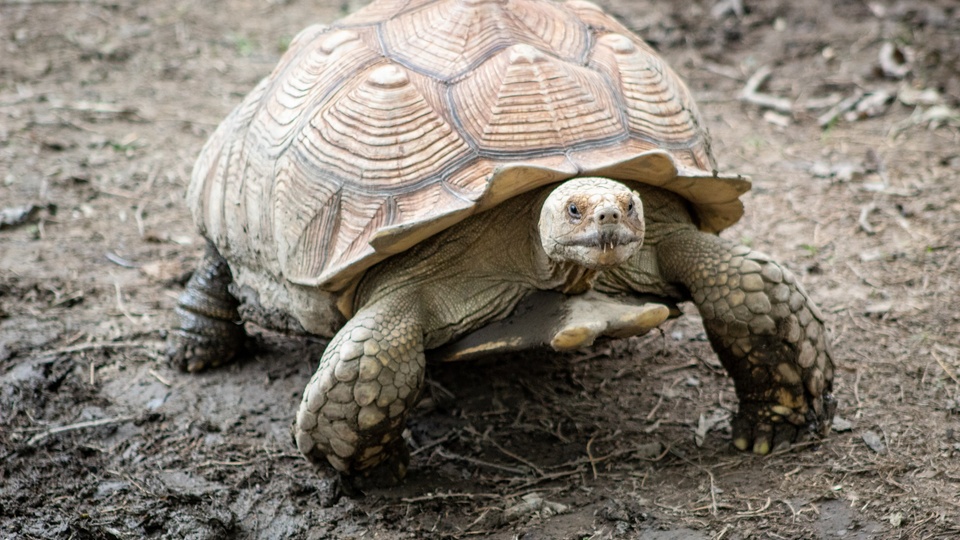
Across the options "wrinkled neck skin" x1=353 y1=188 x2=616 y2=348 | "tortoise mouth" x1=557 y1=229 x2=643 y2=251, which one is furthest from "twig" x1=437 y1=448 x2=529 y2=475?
"tortoise mouth" x1=557 y1=229 x2=643 y2=251

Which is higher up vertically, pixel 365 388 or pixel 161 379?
pixel 365 388

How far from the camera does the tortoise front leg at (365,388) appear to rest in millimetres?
3213

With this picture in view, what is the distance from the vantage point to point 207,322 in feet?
14.5

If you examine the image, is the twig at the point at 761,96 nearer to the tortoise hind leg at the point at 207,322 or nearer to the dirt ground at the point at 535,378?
the dirt ground at the point at 535,378

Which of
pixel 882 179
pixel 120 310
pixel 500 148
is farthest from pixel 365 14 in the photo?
pixel 882 179

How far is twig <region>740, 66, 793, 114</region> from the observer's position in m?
7.15

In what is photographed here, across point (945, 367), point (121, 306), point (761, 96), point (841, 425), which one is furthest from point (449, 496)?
point (761, 96)

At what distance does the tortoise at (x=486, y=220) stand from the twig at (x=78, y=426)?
875mm

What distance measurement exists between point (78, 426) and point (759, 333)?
2802mm

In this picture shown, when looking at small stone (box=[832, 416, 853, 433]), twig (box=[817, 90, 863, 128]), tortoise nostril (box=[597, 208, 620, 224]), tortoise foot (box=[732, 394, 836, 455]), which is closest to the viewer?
tortoise nostril (box=[597, 208, 620, 224])

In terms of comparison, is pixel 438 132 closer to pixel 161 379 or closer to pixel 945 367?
pixel 161 379

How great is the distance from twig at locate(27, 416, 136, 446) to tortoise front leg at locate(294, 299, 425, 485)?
1.05 meters

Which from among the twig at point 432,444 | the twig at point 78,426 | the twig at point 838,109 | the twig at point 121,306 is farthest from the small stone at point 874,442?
the twig at point 838,109

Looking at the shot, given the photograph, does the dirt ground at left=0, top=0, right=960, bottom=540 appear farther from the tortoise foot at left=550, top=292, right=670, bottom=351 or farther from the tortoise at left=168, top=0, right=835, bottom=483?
the tortoise foot at left=550, top=292, right=670, bottom=351
